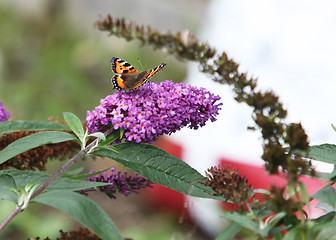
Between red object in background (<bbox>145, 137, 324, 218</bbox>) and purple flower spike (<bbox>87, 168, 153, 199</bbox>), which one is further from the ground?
red object in background (<bbox>145, 137, 324, 218</bbox>)

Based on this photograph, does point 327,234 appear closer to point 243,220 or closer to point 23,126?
point 243,220

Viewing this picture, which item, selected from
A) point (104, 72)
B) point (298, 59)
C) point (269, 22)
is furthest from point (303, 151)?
point (104, 72)

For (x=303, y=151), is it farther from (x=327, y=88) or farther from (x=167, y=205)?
(x=167, y=205)

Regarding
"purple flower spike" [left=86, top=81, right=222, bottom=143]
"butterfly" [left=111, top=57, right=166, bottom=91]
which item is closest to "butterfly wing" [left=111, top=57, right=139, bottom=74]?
"butterfly" [left=111, top=57, right=166, bottom=91]

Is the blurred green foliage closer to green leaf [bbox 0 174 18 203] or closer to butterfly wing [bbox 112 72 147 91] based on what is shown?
butterfly wing [bbox 112 72 147 91]

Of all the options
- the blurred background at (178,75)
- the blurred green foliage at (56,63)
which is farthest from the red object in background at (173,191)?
the blurred green foliage at (56,63)

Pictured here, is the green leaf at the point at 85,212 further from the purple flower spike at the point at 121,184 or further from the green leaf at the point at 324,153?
the green leaf at the point at 324,153

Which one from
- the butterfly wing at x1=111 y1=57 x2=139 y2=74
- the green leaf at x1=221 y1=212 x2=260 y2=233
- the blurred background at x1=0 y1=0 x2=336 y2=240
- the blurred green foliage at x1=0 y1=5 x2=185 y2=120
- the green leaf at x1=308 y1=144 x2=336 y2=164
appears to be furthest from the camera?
the blurred green foliage at x1=0 y1=5 x2=185 y2=120
